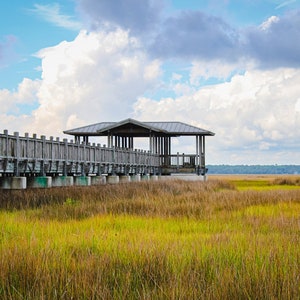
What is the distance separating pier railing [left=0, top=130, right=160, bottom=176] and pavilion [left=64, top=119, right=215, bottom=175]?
9.90ft

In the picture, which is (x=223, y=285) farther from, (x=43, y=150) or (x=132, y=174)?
(x=132, y=174)

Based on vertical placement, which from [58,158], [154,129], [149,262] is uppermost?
[154,129]

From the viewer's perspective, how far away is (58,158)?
26.0 m

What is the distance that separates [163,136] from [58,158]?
20560mm

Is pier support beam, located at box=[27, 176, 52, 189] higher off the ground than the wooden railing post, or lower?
lower

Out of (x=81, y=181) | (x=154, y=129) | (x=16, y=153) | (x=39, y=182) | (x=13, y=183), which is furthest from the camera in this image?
(x=154, y=129)

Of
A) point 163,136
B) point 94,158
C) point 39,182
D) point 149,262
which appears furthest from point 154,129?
point 149,262

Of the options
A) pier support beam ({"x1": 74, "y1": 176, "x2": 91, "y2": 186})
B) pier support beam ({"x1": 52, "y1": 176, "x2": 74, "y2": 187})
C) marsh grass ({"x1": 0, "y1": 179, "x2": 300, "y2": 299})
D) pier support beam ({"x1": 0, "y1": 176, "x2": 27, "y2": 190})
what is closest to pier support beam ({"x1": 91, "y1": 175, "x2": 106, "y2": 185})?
pier support beam ({"x1": 74, "y1": 176, "x2": 91, "y2": 186})

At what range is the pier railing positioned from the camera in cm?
2098

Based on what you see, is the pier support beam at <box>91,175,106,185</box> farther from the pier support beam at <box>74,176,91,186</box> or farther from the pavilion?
the pavilion

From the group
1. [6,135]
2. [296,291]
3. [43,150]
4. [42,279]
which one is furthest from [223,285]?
[43,150]

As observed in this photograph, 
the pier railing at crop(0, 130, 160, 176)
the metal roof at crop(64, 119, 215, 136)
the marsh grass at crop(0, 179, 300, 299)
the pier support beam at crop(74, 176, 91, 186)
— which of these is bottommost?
the marsh grass at crop(0, 179, 300, 299)

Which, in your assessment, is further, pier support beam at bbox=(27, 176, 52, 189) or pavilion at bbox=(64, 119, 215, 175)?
pavilion at bbox=(64, 119, 215, 175)

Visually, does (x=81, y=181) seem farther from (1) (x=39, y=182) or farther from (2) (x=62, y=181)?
(1) (x=39, y=182)
